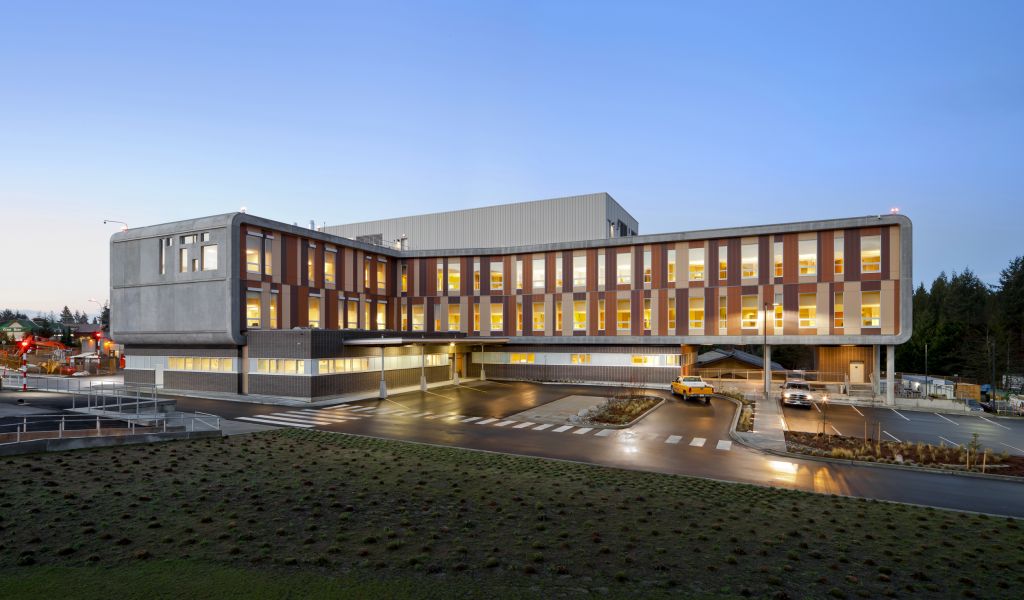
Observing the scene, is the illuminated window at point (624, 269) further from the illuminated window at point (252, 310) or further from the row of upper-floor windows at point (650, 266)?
the illuminated window at point (252, 310)

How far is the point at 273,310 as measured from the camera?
4472 centimetres

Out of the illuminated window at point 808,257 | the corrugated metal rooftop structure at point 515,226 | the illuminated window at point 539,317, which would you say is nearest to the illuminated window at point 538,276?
the illuminated window at point 539,317

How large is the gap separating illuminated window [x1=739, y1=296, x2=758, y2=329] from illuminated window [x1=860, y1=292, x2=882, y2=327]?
864cm

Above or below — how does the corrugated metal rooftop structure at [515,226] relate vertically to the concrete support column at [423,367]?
above

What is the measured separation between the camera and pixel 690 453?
73.0ft

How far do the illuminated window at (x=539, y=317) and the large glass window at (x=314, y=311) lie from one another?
2344cm

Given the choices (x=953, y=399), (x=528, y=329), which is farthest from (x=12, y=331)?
(x=953, y=399)

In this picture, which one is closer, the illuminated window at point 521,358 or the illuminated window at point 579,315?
the illuminated window at point 579,315

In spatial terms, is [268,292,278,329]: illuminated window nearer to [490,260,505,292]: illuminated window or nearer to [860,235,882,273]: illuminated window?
[490,260,505,292]: illuminated window

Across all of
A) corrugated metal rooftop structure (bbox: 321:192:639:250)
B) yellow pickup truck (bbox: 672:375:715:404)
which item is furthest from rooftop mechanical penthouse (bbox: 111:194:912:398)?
yellow pickup truck (bbox: 672:375:715:404)

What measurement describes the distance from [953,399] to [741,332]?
685 inches

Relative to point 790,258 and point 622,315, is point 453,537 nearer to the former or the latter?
point 622,315

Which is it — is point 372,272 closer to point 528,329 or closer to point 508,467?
point 528,329

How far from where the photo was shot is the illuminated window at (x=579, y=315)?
55.2 metres
